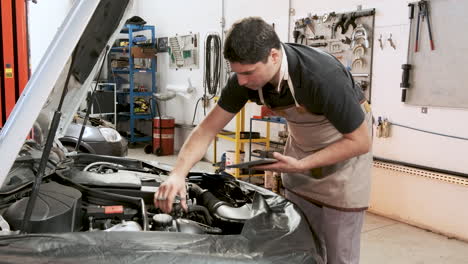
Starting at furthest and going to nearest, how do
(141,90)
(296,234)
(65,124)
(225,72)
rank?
(141,90) < (225,72) < (65,124) < (296,234)

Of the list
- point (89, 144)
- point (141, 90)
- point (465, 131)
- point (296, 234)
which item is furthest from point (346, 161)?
point (141, 90)

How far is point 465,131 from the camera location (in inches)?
136

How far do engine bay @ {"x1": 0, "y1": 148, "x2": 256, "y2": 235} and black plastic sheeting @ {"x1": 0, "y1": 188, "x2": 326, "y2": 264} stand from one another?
6.0 inches

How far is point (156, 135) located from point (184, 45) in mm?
1544

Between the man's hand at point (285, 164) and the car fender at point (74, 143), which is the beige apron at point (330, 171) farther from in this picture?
the car fender at point (74, 143)

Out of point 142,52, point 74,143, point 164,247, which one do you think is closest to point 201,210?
point 164,247

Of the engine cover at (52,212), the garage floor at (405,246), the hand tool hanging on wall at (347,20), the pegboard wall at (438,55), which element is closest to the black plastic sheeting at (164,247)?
the engine cover at (52,212)

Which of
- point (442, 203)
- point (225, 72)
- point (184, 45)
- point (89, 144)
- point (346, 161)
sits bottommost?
point (442, 203)

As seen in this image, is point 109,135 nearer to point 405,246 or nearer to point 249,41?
point 405,246

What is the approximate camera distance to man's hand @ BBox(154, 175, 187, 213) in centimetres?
162

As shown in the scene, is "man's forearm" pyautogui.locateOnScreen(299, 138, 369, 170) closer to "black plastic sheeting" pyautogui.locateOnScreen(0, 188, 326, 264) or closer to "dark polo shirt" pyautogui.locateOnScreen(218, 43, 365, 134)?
"dark polo shirt" pyautogui.locateOnScreen(218, 43, 365, 134)

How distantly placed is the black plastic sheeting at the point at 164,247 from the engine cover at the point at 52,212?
150 mm

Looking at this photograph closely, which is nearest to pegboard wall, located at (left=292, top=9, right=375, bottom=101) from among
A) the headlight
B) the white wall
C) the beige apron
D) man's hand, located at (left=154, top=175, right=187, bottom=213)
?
the headlight

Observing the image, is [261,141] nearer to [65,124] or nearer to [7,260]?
[65,124]
